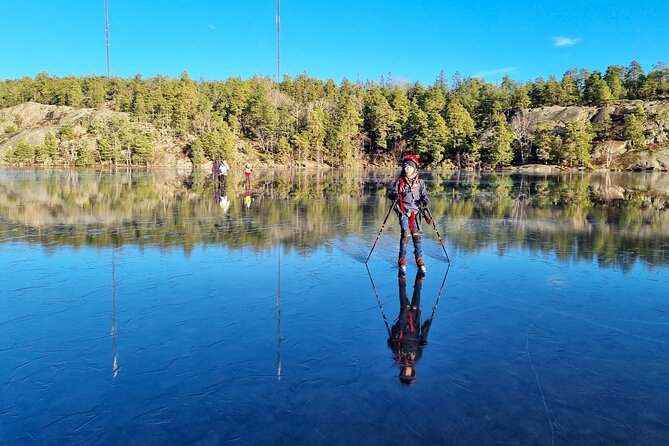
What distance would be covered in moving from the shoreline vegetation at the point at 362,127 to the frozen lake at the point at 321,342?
86.0 m

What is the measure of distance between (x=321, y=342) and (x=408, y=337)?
1.22 metres

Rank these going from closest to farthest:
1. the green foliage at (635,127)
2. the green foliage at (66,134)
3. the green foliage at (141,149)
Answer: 1. the green foliage at (635,127)
2. the green foliage at (141,149)
3. the green foliage at (66,134)

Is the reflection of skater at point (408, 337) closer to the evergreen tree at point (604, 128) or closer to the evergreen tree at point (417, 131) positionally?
the evergreen tree at point (417, 131)

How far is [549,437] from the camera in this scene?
3.82 meters

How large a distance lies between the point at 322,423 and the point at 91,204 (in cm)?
2027

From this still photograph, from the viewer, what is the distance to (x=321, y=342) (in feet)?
19.0

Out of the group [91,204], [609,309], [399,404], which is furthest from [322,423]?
[91,204]

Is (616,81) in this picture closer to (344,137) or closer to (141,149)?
(344,137)

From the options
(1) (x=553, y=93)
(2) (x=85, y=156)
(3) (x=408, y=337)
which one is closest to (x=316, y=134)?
(2) (x=85, y=156)

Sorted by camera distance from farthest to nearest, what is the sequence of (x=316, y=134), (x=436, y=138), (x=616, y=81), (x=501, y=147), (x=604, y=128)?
(x=616, y=81)
(x=316, y=134)
(x=436, y=138)
(x=604, y=128)
(x=501, y=147)

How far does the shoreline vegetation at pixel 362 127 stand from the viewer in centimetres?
9356

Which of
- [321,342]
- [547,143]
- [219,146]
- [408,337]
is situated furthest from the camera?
[219,146]

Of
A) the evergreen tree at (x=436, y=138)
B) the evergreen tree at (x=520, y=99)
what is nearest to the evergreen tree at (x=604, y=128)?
the evergreen tree at (x=520, y=99)

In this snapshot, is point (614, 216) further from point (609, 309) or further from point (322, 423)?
point (322, 423)
